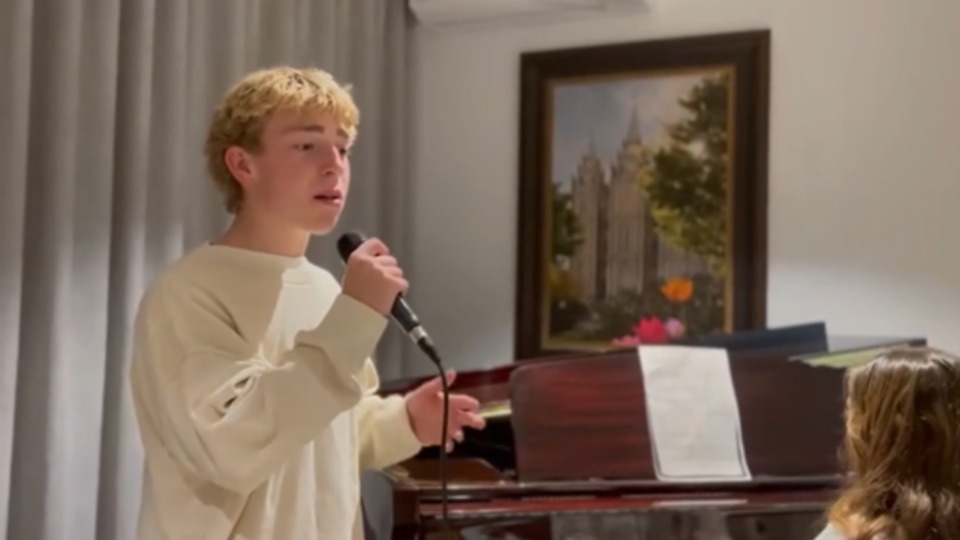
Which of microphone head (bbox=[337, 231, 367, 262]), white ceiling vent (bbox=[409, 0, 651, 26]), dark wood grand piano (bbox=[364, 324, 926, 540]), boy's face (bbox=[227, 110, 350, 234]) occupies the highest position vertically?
white ceiling vent (bbox=[409, 0, 651, 26])

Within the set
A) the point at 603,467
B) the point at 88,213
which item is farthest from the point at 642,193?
the point at 88,213

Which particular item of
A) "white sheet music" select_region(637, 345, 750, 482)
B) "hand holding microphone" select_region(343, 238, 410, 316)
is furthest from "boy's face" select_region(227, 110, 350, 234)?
"white sheet music" select_region(637, 345, 750, 482)

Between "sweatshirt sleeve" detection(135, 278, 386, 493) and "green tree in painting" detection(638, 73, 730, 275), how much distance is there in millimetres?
1650

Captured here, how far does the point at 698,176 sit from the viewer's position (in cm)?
277

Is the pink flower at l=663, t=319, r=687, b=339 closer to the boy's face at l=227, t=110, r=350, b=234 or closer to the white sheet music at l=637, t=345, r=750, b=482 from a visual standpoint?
the white sheet music at l=637, t=345, r=750, b=482

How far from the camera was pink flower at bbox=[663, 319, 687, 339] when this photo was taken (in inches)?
110

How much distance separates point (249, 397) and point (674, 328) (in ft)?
5.63

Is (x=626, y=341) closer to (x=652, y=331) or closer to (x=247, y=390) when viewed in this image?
(x=652, y=331)

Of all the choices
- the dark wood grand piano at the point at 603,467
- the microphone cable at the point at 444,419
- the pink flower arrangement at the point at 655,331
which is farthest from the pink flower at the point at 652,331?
the microphone cable at the point at 444,419

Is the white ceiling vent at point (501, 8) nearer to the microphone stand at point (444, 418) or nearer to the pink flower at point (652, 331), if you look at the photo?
the pink flower at point (652, 331)

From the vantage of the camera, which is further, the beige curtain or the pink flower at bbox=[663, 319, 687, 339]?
the pink flower at bbox=[663, 319, 687, 339]

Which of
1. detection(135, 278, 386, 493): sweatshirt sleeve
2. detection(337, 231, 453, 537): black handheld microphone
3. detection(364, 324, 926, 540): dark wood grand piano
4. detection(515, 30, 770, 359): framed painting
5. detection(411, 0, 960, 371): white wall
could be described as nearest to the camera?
detection(135, 278, 386, 493): sweatshirt sleeve

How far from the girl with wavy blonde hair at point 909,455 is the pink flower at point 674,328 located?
147 centimetres

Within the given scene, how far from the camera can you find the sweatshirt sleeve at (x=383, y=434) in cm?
155
